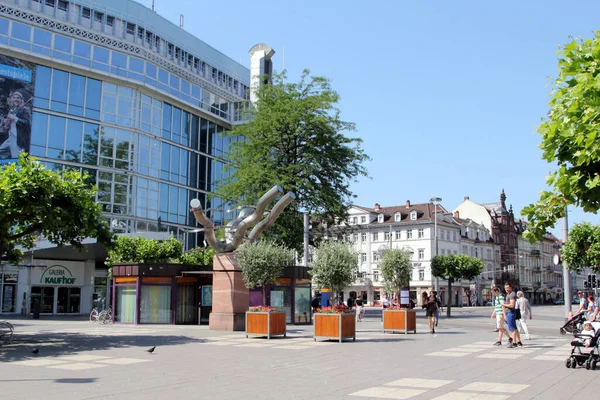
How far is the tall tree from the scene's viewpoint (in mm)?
34031

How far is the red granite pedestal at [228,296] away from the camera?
2488 cm

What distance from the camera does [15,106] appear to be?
40.8 meters

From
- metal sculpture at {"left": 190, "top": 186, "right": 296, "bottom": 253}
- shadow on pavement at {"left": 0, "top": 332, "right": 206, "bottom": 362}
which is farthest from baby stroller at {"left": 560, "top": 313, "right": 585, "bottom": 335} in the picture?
shadow on pavement at {"left": 0, "top": 332, "right": 206, "bottom": 362}

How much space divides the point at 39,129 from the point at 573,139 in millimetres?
41707

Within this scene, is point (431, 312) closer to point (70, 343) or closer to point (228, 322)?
point (228, 322)

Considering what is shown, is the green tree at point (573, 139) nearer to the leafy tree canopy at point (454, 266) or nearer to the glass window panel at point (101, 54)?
the glass window panel at point (101, 54)

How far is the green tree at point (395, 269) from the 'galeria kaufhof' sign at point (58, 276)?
80.9 feet

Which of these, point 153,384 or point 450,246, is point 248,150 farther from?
point 450,246

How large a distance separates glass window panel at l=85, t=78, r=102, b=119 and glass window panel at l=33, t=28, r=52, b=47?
3.77 metres

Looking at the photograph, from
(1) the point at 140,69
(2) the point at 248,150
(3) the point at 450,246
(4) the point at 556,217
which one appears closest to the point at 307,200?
(2) the point at 248,150

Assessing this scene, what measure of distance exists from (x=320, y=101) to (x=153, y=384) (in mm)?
32025

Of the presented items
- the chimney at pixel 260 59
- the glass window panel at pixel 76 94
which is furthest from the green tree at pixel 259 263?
the chimney at pixel 260 59

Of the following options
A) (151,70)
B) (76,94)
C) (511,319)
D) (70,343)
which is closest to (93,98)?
(76,94)

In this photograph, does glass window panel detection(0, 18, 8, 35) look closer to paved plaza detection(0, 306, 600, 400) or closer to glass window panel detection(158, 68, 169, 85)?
glass window panel detection(158, 68, 169, 85)
